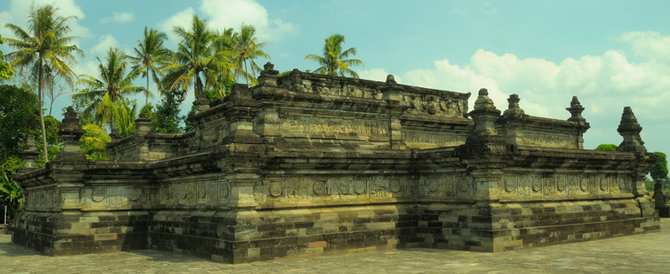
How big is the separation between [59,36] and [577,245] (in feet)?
111

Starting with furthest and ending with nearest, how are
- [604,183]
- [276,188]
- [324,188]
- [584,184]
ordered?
[604,183], [584,184], [324,188], [276,188]

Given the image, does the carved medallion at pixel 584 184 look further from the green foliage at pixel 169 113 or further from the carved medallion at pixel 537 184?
the green foliage at pixel 169 113

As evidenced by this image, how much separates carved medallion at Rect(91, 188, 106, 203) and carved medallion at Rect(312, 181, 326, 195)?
21.3 feet

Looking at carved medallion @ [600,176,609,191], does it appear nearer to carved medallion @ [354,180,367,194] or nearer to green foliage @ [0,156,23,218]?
carved medallion @ [354,180,367,194]

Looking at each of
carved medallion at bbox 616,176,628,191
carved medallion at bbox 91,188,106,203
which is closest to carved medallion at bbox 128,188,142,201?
carved medallion at bbox 91,188,106,203

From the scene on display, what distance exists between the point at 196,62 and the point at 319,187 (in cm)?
2765

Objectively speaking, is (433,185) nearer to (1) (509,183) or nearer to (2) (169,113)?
(1) (509,183)

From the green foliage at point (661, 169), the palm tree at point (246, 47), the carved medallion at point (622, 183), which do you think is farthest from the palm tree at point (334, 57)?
the green foliage at point (661, 169)

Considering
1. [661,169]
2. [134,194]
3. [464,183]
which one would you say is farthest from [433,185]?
[661,169]

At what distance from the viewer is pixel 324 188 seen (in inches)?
577

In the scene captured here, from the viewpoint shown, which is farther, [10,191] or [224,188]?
[10,191]

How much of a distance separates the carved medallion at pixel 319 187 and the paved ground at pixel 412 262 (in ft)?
5.62

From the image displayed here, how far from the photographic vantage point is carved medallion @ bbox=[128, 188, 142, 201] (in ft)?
55.3

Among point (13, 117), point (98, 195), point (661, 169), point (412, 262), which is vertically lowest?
point (412, 262)
